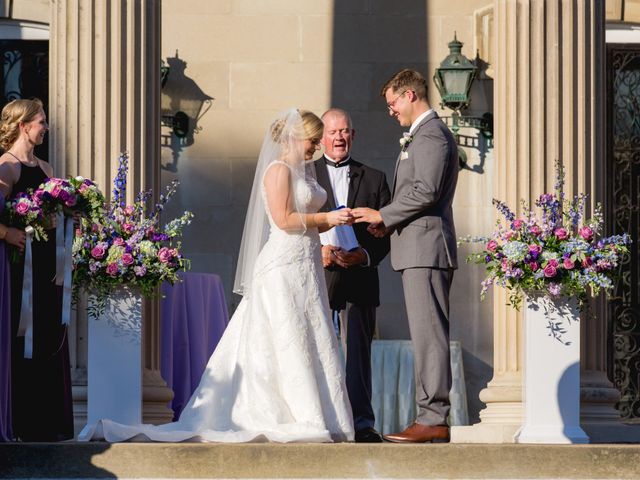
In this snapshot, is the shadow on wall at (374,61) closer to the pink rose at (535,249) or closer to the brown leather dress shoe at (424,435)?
the pink rose at (535,249)

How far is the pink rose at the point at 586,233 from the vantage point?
8555 millimetres

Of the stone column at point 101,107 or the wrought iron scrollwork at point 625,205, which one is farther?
the wrought iron scrollwork at point 625,205

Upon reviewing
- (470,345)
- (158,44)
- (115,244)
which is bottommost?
(470,345)

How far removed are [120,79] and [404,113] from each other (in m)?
2.23

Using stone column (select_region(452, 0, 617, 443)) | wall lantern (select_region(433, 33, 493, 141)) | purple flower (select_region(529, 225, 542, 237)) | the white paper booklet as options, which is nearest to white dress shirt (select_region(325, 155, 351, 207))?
the white paper booklet

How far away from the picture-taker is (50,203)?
26.5ft

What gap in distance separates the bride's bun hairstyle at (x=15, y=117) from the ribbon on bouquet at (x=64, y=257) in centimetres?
60

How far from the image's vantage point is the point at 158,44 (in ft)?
32.3

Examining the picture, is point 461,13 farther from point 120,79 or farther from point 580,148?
point 120,79

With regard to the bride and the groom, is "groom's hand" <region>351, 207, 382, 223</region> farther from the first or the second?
the bride

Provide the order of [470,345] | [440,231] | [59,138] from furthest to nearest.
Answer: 1. [470,345]
2. [59,138]
3. [440,231]

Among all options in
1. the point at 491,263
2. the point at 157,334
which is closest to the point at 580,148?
the point at 491,263

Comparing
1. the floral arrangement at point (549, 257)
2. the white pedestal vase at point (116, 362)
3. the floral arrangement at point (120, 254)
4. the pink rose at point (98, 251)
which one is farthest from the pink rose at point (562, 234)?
the pink rose at point (98, 251)

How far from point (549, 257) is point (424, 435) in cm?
133
